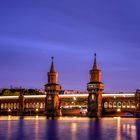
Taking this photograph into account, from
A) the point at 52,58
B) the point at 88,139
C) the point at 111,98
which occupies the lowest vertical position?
the point at 88,139

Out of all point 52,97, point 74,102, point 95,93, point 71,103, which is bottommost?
point 71,103

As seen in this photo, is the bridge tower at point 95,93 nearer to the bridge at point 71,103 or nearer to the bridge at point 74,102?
the bridge at point 74,102

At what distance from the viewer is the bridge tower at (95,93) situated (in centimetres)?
14912

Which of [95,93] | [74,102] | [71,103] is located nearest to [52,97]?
[74,102]

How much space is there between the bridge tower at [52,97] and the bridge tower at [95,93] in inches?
502

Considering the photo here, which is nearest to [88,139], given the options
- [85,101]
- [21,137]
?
[21,137]

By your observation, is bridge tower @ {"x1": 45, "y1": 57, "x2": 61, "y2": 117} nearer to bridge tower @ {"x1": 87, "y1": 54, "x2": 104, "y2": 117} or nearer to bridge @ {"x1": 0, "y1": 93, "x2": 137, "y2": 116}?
bridge @ {"x1": 0, "y1": 93, "x2": 137, "y2": 116}

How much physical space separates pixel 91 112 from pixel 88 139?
77.4 meters

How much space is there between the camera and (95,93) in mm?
150500

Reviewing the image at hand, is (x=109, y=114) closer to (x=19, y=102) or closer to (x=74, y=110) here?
(x=74, y=110)

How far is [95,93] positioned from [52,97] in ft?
51.9

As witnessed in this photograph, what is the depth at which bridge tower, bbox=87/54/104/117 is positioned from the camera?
5871 inches

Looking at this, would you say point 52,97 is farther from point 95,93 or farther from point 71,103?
point 95,93

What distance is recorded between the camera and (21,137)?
2977 inches
